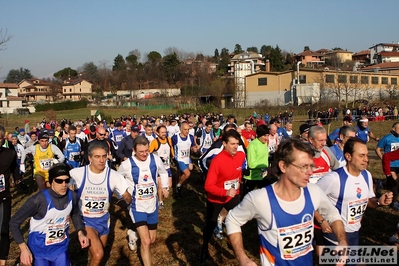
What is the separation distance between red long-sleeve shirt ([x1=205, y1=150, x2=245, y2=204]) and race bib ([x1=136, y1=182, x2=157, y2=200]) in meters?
0.94

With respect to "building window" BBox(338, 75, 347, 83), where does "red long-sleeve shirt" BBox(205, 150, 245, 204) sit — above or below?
below

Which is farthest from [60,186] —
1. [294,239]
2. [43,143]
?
[43,143]

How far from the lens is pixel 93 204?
5.03 meters

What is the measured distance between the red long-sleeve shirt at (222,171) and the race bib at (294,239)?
→ 230 cm

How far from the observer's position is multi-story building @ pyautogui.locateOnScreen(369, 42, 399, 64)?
312 ft

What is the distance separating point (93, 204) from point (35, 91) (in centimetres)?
11743

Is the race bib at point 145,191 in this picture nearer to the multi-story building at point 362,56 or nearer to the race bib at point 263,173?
the race bib at point 263,173

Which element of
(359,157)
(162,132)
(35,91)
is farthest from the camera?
(35,91)

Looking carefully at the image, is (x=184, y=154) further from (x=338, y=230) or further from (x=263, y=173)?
(x=338, y=230)

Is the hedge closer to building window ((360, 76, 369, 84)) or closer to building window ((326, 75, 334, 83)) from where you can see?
building window ((326, 75, 334, 83))

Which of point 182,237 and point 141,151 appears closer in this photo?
point 141,151

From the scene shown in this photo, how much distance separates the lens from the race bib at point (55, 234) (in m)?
4.26

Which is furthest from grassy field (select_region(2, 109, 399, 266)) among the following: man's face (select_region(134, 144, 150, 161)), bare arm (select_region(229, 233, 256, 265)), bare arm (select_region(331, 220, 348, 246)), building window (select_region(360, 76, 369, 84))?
building window (select_region(360, 76, 369, 84))

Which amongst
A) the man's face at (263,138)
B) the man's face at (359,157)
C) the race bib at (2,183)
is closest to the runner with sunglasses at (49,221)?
the race bib at (2,183)
